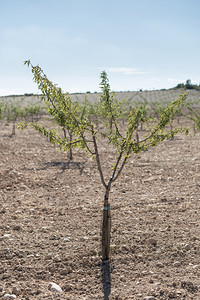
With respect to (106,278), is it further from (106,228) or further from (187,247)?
(187,247)

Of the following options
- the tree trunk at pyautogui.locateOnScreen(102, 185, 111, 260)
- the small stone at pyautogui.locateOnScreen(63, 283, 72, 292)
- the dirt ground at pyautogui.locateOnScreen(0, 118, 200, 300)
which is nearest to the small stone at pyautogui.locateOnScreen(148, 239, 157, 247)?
the dirt ground at pyautogui.locateOnScreen(0, 118, 200, 300)

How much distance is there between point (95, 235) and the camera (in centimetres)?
689

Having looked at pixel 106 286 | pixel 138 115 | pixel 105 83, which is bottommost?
pixel 106 286

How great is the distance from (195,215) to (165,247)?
194cm

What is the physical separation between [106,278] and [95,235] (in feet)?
5.31

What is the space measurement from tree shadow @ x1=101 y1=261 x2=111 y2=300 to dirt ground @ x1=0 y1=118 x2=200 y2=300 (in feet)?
0.06

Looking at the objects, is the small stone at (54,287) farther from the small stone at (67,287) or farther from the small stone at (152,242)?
the small stone at (152,242)

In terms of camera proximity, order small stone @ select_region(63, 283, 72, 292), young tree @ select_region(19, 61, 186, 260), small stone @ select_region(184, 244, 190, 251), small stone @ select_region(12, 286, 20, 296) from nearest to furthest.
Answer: small stone @ select_region(12, 286, 20, 296) → small stone @ select_region(63, 283, 72, 292) → young tree @ select_region(19, 61, 186, 260) → small stone @ select_region(184, 244, 190, 251)

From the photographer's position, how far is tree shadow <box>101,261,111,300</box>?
4.91m

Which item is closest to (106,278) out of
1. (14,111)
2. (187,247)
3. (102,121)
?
(187,247)

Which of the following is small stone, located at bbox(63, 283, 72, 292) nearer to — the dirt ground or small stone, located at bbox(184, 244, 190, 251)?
the dirt ground

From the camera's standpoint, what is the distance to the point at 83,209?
A: 8492 mm

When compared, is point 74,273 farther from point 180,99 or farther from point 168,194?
point 168,194

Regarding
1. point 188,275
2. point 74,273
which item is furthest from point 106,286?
point 188,275
